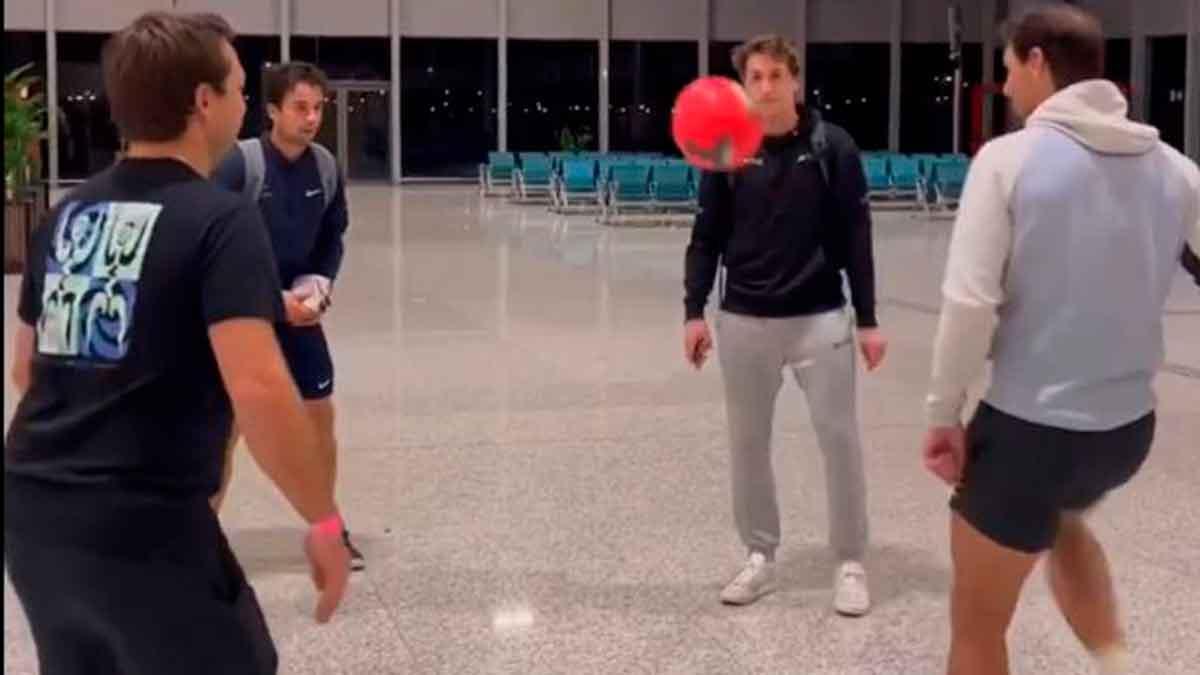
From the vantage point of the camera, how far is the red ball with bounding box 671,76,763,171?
181 inches

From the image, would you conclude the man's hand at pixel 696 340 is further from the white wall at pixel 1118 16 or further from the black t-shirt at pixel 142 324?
the white wall at pixel 1118 16

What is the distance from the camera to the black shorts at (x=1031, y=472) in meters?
3.18

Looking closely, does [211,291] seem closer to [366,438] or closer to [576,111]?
[366,438]

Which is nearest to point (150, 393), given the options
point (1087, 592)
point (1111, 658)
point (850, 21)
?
point (1087, 592)

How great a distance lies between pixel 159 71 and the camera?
2.45 metres

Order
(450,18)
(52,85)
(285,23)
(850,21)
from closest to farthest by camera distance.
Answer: (52,85) < (285,23) < (450,18) < (850,21)

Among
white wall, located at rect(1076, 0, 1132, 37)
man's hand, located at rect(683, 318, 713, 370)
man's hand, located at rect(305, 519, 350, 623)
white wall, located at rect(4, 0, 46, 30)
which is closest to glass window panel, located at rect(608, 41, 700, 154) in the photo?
white wall, located at rect(1076, 0, 1132, 37)

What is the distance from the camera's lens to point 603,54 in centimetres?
3462

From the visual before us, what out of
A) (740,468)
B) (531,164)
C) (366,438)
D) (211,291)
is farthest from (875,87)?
(211,291)

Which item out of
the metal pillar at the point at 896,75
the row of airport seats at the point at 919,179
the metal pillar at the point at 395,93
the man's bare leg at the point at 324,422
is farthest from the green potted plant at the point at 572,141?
the man's bare leg at the point at 324,422

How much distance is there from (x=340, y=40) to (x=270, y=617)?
98.5ft

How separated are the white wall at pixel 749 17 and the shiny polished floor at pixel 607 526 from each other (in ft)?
78.8

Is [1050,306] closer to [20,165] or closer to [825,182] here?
[825,182]

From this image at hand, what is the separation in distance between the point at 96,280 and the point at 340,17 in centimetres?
3150
